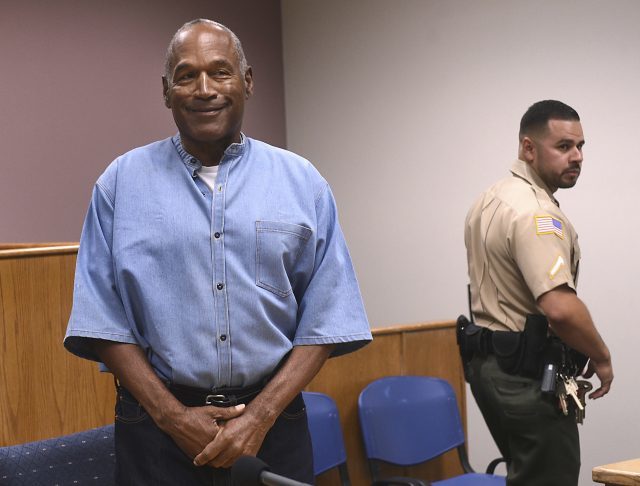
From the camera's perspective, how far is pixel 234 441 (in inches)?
67.0

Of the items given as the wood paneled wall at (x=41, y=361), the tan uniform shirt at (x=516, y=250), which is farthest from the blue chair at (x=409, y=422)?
the wood paneled wall at (x=41, y=361)

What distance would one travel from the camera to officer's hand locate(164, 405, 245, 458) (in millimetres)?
1707

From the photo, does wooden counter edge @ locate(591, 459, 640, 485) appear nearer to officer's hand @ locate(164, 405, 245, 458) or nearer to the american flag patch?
officer's hand @ locate(164, 405, 245, 458)

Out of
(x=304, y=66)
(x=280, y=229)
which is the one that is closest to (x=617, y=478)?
(x=280, y=229)

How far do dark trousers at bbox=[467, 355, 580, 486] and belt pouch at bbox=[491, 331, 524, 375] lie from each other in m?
0.04

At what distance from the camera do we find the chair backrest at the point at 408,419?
3945mm

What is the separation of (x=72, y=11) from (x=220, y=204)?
3.69 m

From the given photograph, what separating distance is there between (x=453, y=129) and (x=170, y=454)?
3852mm

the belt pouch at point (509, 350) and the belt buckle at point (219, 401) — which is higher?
the belt buckle at point (219, 401)

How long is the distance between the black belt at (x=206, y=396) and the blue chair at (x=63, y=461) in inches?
21.9

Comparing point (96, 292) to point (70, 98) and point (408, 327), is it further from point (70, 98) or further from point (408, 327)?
point (70, 98)

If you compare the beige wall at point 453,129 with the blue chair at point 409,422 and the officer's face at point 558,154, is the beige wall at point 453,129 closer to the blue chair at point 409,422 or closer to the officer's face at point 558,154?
the blue chair at point 409,422

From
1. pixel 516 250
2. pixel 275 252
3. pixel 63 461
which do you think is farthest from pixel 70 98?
pixel 275 252

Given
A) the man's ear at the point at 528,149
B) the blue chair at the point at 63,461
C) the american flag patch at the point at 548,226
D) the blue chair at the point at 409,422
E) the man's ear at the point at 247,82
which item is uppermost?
the man's ear at the point at 247,82
